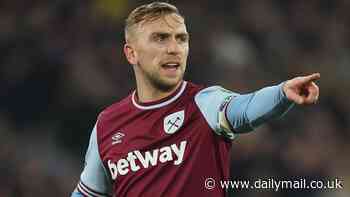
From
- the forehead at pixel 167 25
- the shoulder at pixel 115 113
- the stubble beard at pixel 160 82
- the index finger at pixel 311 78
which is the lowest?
the shoulder at pixel 115 113

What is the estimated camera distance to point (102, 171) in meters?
4.22

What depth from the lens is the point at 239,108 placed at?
3.54m

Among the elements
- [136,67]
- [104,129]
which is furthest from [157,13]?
[104,129]

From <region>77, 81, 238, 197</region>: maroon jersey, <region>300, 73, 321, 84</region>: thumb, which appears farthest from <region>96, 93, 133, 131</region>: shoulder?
<region>300, 73, 321, 84</region>: thumb

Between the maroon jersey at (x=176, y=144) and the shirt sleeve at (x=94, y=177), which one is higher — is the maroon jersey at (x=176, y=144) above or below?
above

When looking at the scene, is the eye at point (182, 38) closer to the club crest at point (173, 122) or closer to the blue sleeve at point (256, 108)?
the club crest at point (173, 122)

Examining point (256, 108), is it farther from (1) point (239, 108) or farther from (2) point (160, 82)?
(2) point (160, 82)

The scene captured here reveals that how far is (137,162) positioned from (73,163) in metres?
3.69

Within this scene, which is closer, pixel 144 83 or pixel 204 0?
pixel 144 83

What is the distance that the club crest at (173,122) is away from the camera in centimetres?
388

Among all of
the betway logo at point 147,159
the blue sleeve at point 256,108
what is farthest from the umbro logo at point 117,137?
the blue sleeve at point 256,108

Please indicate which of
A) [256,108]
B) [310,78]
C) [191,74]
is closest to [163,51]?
[256,108]

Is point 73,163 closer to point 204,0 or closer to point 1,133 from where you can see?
point 1,133

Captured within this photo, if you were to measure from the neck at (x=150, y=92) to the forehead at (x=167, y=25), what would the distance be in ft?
0.86
